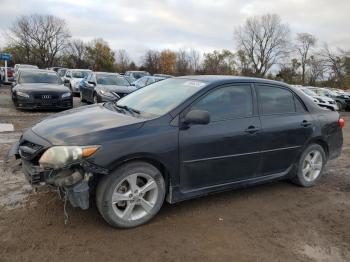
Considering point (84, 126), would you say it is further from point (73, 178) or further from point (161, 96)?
point (161, 96)

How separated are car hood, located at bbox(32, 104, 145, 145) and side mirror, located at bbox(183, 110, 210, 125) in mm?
501

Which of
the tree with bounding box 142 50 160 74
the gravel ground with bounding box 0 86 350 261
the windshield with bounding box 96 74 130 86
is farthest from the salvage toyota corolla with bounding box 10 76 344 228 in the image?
the tree with bounding box 142 50 160 74

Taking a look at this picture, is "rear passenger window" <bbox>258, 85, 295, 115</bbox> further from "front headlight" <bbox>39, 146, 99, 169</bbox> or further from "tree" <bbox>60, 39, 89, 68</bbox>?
"tree" <bbox>60, 39, 89, 68</bbox>

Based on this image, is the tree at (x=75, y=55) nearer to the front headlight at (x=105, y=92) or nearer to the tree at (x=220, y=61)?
the tree at (x=220, y=61)

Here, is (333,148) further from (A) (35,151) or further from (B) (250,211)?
(A) (35,151)

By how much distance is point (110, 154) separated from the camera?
11.4ft

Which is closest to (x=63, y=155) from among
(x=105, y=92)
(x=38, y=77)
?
(x=105, y=92)

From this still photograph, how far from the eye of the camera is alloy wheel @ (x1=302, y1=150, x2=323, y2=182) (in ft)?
17.7

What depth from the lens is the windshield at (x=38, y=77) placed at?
1320 cm

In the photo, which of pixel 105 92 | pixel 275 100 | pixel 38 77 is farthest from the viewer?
pixel 38 77

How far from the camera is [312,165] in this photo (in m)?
5.46

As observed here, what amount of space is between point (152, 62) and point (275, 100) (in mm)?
65524

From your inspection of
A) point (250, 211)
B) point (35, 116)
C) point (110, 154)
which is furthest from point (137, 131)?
point (35, 116)

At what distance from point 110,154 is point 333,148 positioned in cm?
385
